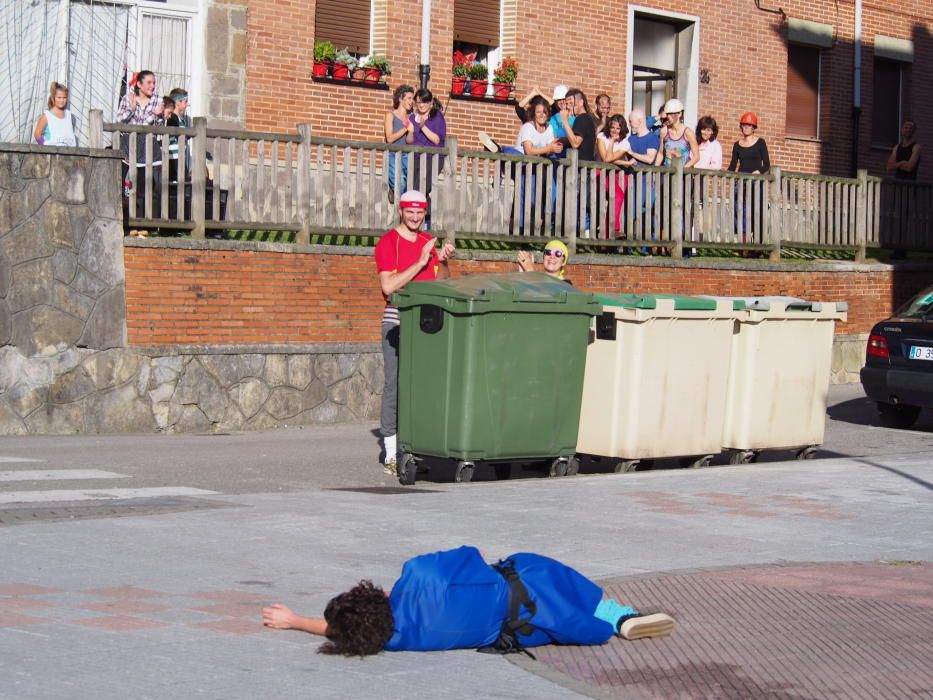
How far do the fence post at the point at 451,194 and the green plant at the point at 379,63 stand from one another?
3919 mm

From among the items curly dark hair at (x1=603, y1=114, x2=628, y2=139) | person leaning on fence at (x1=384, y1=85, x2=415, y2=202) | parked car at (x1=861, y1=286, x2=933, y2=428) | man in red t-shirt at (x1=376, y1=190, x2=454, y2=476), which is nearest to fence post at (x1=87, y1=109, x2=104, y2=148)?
person leaning on fence at (x1=384, y1=85, x2=415, y2=202)

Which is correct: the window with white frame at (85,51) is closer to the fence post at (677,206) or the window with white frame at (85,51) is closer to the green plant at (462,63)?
the green plant at (462,63)

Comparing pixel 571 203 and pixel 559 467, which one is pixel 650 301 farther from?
pixel 571 203

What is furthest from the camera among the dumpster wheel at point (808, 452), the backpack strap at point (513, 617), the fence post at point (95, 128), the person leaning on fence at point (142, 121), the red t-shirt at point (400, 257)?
the person leaning on fence at point (142, 121)

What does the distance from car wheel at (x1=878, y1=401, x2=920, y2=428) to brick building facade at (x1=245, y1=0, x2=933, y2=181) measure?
7.54m

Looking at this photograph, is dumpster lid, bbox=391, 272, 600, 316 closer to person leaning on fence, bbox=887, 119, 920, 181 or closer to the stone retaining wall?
the stone retaining wall

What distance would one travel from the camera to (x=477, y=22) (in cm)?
2167

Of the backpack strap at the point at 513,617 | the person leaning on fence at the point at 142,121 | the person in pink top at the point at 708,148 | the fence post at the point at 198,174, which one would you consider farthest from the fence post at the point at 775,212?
the backpack strap at the point at 513,617

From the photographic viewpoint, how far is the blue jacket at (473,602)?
5922 mm

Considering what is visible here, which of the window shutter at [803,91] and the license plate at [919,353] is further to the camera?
the window shutter at [803,91]

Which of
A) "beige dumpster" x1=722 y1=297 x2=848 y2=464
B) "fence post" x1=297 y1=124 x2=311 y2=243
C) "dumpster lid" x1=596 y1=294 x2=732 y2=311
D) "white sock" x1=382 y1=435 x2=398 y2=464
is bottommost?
"white sock" x1=382 y1=435 x2=398 y2=464

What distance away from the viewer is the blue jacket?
592 centimetres

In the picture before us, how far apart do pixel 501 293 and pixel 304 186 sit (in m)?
5.01

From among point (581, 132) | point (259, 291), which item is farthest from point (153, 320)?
point (581, 132)
